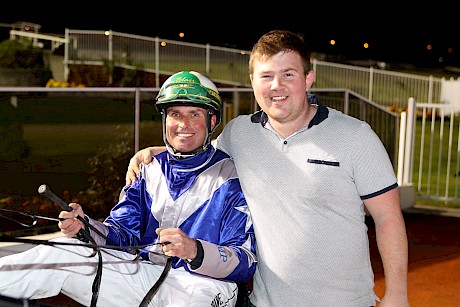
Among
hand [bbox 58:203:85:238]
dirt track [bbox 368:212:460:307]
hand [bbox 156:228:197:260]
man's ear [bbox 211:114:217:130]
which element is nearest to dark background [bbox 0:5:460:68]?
dirt track [bbox 368:212:460:307]

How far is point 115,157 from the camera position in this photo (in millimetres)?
8562

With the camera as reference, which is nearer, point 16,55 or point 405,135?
point 405,135

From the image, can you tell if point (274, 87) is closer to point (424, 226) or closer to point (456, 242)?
point (456, 242)

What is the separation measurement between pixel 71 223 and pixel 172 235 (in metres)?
0.47

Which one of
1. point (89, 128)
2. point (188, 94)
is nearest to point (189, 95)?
point (188, 94)

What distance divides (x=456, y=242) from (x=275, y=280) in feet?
17.2

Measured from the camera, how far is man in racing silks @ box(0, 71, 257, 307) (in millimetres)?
3105

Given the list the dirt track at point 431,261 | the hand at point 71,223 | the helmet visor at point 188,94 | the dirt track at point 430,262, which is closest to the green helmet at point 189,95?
the helmet visor at point 188,94

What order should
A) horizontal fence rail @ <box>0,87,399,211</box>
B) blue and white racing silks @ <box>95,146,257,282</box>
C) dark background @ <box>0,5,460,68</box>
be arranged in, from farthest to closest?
dark background @ <box>0,5,460,68</box>
horizontal fence rail @ <box>0,87,399,211</box>
blue and white racing silks @ <box>95,146,257,282</box>

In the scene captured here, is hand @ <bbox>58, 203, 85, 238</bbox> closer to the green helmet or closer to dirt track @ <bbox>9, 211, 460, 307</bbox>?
the green helmet

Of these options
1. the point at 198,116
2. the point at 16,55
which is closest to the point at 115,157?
the point at 198,116

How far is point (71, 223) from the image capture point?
3.14 meters

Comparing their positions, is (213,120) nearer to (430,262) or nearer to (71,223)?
(71,223)

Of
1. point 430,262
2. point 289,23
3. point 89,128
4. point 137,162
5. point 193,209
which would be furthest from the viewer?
point 289,23
